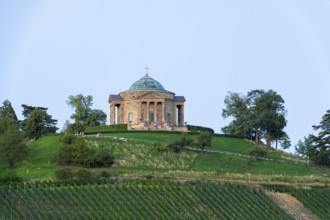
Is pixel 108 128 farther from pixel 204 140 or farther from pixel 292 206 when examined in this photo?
pixel 292 206

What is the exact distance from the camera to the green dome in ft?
411

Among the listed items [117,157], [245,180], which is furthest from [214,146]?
[245,180]

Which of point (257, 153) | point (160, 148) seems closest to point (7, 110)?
point (160, 148)

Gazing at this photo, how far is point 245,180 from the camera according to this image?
8644cm

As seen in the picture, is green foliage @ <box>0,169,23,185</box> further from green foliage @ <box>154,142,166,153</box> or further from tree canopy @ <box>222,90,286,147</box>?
tree canopy @ <box>222,90,286,147</box>

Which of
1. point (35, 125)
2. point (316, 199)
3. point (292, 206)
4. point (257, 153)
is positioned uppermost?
point (35, 125)

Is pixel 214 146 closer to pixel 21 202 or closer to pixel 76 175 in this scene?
pixel 76 175

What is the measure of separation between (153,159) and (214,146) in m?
13.9

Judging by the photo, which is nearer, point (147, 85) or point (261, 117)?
point (261, 117)

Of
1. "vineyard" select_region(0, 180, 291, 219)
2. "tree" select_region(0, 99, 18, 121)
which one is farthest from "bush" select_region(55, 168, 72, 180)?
"tree" select_region(0, 99, 18, 121)

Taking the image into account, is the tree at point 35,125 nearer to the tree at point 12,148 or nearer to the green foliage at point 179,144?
the tree at point 12,148

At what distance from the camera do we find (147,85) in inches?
4958

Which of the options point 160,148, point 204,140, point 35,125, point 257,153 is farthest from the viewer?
point 35,125

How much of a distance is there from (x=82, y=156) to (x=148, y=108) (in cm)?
3062
